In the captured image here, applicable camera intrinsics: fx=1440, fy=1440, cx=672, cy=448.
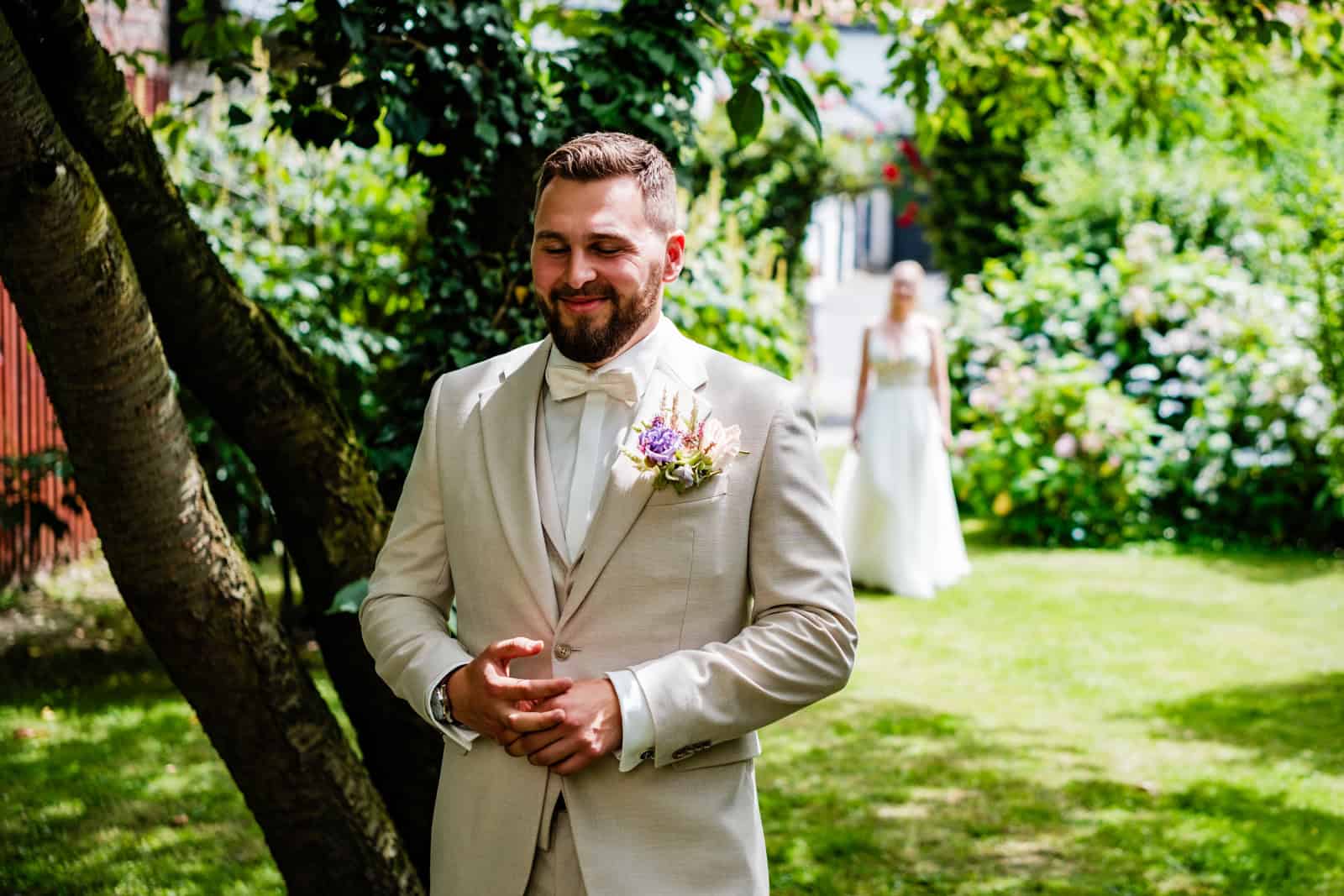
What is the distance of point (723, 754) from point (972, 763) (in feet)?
12.4

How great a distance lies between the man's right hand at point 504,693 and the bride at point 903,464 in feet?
24.0

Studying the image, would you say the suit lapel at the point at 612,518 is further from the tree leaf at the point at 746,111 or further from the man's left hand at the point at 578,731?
the tree leaf at the point at 746,111

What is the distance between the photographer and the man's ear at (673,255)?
2305 millimetres

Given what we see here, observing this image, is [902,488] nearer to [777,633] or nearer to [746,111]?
[746,111]

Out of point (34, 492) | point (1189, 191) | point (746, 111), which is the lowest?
point (34, 492)

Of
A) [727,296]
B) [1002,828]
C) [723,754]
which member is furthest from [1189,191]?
[723,754]

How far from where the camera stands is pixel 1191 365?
1135 centimetres

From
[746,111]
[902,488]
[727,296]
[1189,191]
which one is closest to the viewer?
[746,111]

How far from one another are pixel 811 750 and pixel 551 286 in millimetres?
4100

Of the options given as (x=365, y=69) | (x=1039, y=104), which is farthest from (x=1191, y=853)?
(x=365, y=69)

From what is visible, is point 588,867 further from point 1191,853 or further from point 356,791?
point 1191,853

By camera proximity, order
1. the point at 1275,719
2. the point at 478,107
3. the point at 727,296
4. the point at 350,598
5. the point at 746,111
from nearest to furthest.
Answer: the point at 350,598
the point at 746,111
the point at 478,107
the point at 1275,719
the point at 727,296

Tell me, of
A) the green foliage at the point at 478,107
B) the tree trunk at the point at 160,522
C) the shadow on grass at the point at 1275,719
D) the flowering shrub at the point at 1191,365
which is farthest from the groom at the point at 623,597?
the flowering shrub at the point at 1191,365

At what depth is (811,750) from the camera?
5.94 m
